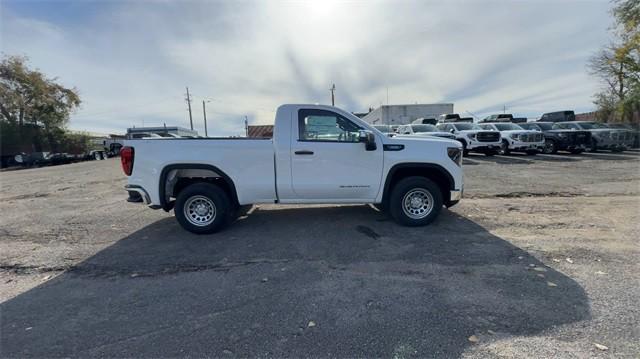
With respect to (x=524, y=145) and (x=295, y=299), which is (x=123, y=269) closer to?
(x=295, y=299)

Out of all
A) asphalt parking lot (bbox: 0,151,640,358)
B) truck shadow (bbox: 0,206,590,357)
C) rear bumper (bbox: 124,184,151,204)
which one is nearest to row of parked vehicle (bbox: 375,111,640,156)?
asphalt parking lot (bbox: 0,151,640,358)

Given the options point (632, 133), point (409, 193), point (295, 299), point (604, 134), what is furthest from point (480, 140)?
point (295, 299)

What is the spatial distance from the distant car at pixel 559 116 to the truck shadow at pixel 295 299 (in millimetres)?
29388

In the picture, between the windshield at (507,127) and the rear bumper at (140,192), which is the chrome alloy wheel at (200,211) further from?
the windshield at (507,127)

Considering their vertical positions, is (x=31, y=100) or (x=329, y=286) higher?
(x=31, y=100)

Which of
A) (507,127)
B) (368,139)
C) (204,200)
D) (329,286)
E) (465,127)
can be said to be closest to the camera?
(329,286)

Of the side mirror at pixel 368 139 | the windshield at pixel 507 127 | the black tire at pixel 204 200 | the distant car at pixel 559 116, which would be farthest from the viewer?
the distant car at pixel 559 116

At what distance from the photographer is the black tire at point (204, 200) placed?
4926 mm

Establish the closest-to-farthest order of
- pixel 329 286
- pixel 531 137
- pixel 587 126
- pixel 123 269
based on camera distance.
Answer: pixel 329 286, pixel 123 269, pixel 531 137, pixel 587 126

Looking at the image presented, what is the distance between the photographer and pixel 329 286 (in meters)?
3.29

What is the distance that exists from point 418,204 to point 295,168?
2.17 m

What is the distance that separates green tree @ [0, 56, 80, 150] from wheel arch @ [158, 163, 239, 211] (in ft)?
126

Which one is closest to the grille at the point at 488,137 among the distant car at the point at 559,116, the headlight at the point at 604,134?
the headlight at the point at 604,134

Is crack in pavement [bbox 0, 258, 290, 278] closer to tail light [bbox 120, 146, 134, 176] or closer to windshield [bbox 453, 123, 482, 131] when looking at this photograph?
tail light [bbox 120, 146, 134, 176]
